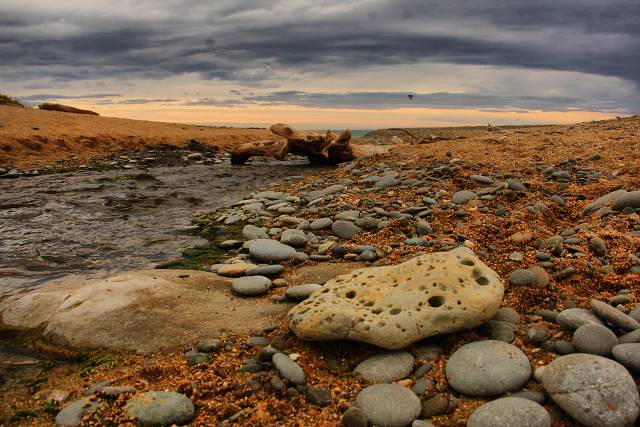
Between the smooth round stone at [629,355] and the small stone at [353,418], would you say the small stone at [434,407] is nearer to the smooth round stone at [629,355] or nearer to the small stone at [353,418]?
the small stone at [353,418]

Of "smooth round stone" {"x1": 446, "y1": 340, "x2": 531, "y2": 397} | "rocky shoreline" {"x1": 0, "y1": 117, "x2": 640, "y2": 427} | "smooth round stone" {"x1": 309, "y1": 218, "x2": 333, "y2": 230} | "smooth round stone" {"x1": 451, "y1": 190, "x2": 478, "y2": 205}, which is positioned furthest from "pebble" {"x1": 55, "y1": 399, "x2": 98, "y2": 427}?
"smooth round stone" {"x1": 451, "y1": 190, "x2": 478, "y2": 205}

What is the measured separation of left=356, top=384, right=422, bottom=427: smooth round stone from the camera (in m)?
3.10

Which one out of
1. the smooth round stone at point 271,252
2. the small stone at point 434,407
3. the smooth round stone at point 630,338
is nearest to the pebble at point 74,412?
the small stone at point 434,407

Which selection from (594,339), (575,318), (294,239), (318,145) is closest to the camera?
(594,339)

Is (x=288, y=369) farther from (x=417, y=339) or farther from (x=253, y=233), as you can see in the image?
(x=253, y=233)

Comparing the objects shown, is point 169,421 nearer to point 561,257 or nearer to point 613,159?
point 561,257

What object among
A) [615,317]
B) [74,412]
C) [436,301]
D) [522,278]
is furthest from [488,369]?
[74,412]

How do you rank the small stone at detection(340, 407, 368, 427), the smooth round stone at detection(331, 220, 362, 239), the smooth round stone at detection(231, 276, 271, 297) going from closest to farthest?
the small stone at detection(340, 407, 368, 427)
the smooth round stone at detection(231, 276, 271, 297)
the smooth round stone at detection(331, 220, 362, 239)

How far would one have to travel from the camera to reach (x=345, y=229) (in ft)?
24.0

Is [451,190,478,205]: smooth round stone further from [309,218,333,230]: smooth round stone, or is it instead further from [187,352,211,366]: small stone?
[187,352,211,366]: small stone

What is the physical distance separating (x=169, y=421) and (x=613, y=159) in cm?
1018

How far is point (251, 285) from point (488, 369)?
8.73ft

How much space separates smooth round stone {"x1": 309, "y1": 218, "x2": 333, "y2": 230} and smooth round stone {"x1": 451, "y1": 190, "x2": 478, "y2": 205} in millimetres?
2134

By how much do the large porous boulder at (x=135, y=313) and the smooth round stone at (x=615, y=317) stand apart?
2.67m
